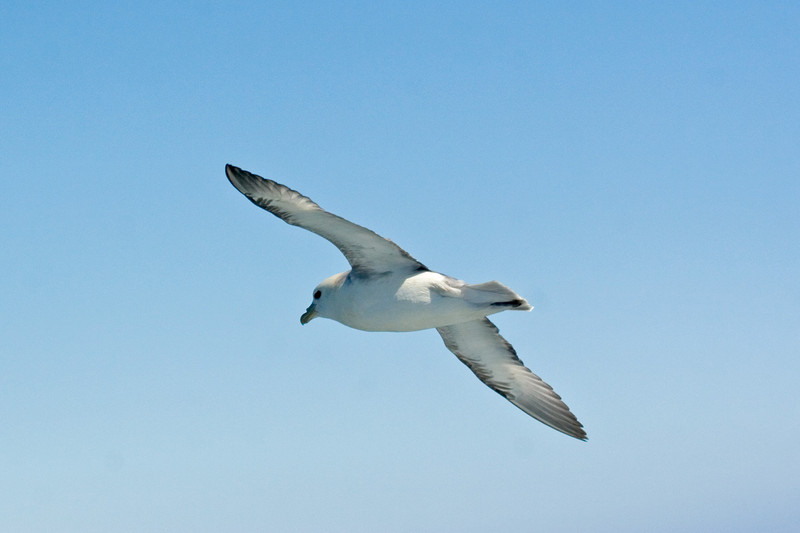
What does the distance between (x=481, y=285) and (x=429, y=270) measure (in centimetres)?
89

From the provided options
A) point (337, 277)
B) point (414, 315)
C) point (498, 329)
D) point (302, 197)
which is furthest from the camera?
point (498, 329)

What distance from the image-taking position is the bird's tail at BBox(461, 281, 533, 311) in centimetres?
1191

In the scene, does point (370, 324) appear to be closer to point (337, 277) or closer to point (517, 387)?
point (337, 277)

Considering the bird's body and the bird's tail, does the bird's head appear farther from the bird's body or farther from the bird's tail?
the bird's tail

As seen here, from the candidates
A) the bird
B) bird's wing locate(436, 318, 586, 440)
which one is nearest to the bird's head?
the bird

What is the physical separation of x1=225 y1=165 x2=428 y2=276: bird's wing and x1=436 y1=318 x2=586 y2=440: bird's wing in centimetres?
263

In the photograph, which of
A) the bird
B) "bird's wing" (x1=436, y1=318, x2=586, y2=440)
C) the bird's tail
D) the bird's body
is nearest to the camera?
the bird

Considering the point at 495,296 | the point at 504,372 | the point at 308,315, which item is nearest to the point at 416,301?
the point at 495,296

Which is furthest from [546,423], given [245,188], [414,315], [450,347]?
[245,188]

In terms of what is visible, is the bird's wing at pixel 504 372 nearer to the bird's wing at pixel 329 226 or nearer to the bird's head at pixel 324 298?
the bird's head at pixel 324 298

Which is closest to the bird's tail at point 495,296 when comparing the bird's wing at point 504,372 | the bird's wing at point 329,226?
the bird's wing at point 329,226

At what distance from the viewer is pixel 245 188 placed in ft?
38.7

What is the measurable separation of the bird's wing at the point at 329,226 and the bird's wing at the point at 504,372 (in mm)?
2631

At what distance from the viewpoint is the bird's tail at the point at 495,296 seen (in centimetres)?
1191
